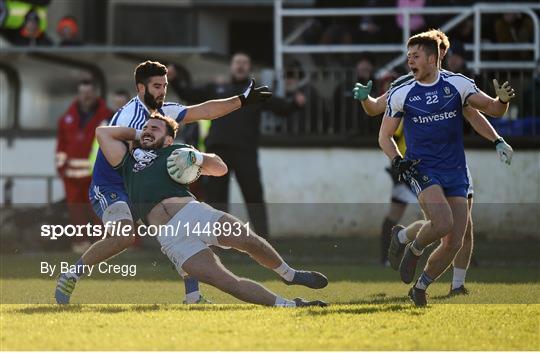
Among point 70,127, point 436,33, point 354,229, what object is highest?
point 436,33

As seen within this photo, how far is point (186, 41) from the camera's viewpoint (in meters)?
24.3

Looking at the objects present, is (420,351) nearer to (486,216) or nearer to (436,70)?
(436,70)

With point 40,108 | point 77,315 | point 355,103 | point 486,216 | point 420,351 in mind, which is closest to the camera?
point 420,351

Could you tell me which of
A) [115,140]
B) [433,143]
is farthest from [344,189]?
[115,140]

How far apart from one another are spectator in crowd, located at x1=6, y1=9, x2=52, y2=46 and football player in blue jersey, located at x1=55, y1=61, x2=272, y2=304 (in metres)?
9.56

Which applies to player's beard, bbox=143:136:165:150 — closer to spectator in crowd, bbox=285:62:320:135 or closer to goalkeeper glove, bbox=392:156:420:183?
goalkeeper glove, bbox=392:156:420:183

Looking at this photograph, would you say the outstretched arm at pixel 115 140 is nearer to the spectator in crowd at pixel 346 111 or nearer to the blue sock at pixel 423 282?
the blue sock at pixel 423 282

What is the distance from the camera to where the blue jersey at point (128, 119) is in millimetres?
12203

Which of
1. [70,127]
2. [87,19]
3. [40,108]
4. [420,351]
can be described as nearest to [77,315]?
[420,351]

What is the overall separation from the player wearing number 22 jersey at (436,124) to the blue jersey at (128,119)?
1.67 metres

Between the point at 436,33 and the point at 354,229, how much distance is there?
7.37 m

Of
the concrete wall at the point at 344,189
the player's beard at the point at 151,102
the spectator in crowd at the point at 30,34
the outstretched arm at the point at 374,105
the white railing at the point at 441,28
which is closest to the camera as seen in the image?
the player's beard at the point at 151,102

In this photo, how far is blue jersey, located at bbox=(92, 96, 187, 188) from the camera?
12.2 meters
